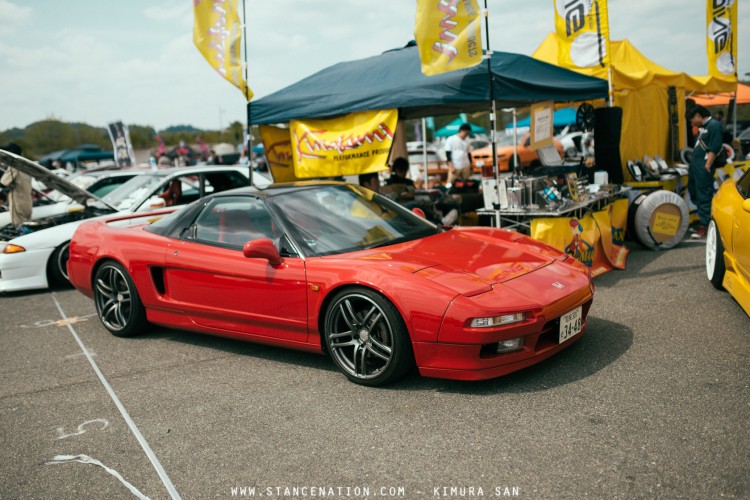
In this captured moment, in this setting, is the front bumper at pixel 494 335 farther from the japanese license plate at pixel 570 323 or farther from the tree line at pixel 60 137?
the tree line at pixel 60 137

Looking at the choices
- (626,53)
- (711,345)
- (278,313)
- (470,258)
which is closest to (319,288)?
(278,313)

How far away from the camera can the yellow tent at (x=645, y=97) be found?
998 centimetres

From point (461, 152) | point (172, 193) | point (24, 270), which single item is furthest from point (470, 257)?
point (461, 152)

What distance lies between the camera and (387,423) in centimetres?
321

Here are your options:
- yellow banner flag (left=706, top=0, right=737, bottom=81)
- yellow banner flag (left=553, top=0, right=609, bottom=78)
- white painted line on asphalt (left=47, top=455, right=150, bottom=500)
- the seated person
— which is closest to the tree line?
the seated person

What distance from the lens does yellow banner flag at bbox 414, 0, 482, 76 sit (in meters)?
6.21

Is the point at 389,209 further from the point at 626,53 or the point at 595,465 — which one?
the point at 626,53

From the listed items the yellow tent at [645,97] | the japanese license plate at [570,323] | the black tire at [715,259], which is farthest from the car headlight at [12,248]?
the yellow tent at [645,97]

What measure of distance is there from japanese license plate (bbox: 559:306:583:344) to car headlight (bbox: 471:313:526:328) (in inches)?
14.9

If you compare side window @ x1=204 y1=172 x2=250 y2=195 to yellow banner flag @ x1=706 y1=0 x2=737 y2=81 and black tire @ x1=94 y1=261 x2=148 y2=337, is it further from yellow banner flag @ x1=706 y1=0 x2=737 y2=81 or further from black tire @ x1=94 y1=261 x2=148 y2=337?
yellow banner flag @ x1=706 y1=0 x2=737 y2=81

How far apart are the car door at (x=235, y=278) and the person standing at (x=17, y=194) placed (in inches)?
177

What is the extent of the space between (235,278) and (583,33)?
661 cm

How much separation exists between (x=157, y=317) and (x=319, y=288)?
5.77 ft

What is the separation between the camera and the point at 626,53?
1068 cm
